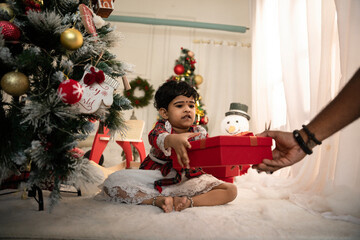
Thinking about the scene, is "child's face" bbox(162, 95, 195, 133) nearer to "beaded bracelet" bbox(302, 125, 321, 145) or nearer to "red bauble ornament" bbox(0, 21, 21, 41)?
"beaded bracelet" bbox(302, 125, 321, 145)

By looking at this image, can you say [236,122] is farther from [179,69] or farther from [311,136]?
[311,136]

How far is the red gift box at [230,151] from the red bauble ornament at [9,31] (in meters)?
0.76

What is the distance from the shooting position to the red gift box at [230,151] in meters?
0.95

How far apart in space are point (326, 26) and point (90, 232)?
167cm

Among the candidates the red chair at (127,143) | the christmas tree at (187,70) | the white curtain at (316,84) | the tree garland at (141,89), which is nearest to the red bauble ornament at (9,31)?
the white curtain at (316,84)

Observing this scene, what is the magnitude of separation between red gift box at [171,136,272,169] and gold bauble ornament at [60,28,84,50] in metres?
0.59

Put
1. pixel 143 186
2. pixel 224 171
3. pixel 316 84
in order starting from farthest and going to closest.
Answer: pixel 316 84, pixel 224 171, pixel 143 186

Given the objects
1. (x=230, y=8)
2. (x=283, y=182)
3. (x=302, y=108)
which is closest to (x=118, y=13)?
(x=230, y=8)

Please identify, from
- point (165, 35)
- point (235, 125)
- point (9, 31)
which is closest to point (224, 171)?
point (235, 125)

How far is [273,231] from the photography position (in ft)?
2.85

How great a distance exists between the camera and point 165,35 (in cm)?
398

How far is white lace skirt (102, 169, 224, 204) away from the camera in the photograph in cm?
123


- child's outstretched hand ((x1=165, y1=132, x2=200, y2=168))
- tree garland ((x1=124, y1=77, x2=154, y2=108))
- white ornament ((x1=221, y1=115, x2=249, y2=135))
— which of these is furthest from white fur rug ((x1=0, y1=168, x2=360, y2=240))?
tree garland ((x1=124, y1=77, x2=154, y2=108))

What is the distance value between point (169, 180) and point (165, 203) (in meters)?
0.20
